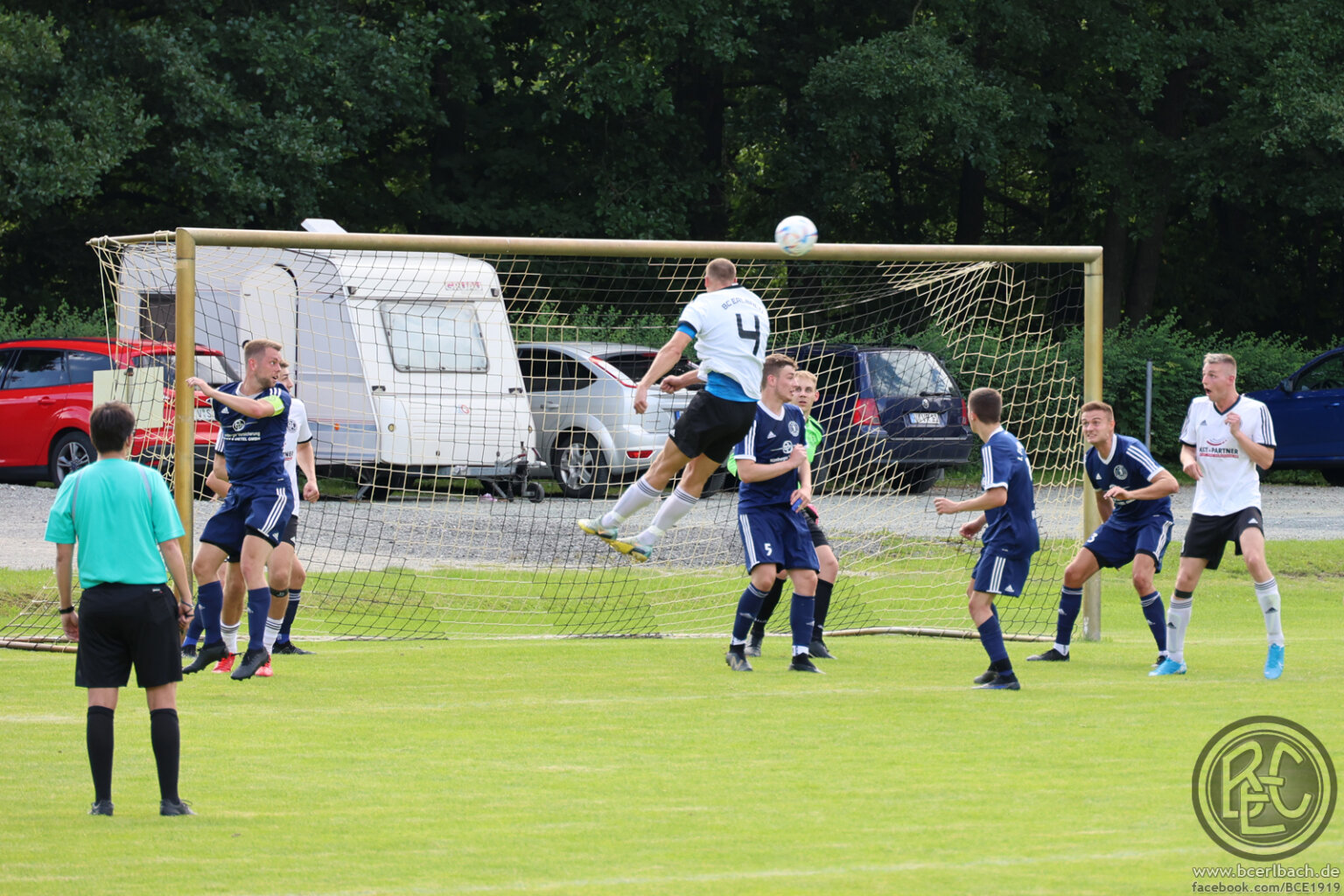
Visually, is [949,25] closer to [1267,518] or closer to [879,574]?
[1267,518]

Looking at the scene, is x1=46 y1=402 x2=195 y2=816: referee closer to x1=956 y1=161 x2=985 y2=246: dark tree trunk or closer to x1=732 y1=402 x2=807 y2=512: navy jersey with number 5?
x1=732 y1=402 x2=807 y2=512: navy jersey with number 5

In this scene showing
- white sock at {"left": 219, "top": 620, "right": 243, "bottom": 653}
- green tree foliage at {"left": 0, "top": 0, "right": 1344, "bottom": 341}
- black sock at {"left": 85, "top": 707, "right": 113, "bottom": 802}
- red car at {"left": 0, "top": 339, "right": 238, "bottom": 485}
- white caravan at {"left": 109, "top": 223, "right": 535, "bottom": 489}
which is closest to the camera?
black sock at {"left": 85, "top": 707, "right": 113, "bottom": 802}

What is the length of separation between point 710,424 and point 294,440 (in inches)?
109

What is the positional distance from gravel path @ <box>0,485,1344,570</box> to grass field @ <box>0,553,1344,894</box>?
9.59 ft

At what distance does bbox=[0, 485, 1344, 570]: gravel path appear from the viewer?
1378cm

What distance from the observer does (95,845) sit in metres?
5.59

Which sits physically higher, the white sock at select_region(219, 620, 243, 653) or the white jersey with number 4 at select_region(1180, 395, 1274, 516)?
the white jersey with number 4 at select_region(1180, 395, 1274, 516)

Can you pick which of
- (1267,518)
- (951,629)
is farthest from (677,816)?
(1267,518)

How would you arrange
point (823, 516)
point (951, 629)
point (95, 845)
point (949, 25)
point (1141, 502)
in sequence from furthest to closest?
1. point (949, 25)
2. point (823, 516)
3. point (951, 629)
4. point (1141, 502)
5. point (95, 845)

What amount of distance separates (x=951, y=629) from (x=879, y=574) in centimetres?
231

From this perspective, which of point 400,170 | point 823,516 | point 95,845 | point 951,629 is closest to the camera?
point 95,845

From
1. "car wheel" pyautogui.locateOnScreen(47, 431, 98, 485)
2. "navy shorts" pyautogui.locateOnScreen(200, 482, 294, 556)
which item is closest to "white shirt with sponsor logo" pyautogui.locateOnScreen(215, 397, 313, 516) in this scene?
"navy shorts" pyautogui.locateOnScreen(200, 482, 294, 556)

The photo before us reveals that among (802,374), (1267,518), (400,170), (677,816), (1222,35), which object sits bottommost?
(1267,518)

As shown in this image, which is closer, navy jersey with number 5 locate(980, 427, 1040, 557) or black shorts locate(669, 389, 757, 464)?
navy jersey with number 5 locate(980, 427, 1040, 557)
